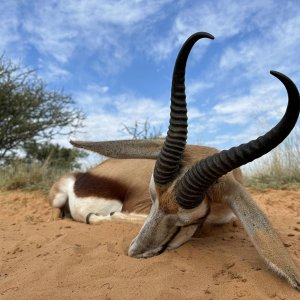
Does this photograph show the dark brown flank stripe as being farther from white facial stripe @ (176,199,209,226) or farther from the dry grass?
the dry grass

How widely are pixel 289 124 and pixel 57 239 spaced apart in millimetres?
2959

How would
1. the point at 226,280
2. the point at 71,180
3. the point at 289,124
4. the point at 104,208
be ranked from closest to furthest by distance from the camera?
the point at 289,124
the point at 226,280
the point at 104,208
the point at 71,180

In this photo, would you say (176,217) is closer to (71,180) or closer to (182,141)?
(182,141)

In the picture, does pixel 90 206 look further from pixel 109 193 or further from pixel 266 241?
pixel 266 241

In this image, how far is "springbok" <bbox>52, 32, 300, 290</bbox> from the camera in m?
3.31

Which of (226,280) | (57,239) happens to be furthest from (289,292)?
(57,239)

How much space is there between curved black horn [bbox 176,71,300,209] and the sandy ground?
560 millimetres

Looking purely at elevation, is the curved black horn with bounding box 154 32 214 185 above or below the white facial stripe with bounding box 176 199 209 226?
above

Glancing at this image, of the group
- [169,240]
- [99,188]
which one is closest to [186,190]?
[169,240]

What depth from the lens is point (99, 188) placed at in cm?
608

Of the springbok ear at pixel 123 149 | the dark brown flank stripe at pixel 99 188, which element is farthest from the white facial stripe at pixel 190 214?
the dark brown flank stripe at pixel 99 188

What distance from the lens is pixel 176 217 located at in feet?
12.5

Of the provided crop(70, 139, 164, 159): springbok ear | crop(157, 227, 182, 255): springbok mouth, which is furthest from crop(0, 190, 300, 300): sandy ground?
crop(70, 139, 164, 159): springbok ear

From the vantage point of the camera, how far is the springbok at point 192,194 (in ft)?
10.9
